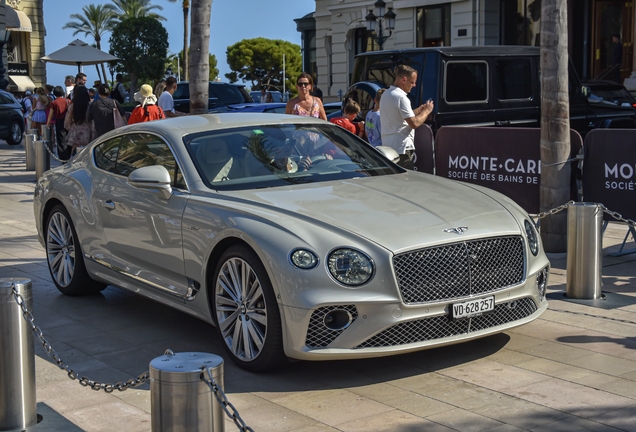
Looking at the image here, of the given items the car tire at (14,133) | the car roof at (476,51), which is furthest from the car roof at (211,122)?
the car tire at (14,133)

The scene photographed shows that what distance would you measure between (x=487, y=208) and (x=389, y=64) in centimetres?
774

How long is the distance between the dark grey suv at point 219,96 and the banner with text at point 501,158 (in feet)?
52.1

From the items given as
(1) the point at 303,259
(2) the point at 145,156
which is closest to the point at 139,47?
(2) the point at 145,156

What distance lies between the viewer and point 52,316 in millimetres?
7402

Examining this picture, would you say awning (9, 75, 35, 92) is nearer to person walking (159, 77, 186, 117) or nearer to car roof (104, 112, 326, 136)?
person walking (159, 77, 186, 117)

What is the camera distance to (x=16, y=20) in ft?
182

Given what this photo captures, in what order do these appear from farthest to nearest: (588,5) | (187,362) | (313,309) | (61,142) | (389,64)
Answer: (588,5) → (61,142) → (389,64) → (313,309) → (187,362)

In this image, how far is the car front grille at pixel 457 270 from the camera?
5410 millimetres

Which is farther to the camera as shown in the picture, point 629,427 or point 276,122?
point 276,122

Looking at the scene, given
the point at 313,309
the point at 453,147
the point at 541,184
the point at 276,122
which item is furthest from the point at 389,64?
the point at 313,309

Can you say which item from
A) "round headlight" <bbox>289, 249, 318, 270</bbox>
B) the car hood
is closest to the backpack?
the car hood

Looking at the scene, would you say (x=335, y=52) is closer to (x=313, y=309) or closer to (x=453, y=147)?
(x=453, y=147)

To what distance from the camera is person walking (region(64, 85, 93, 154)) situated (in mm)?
18109

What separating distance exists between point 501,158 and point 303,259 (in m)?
5.19
